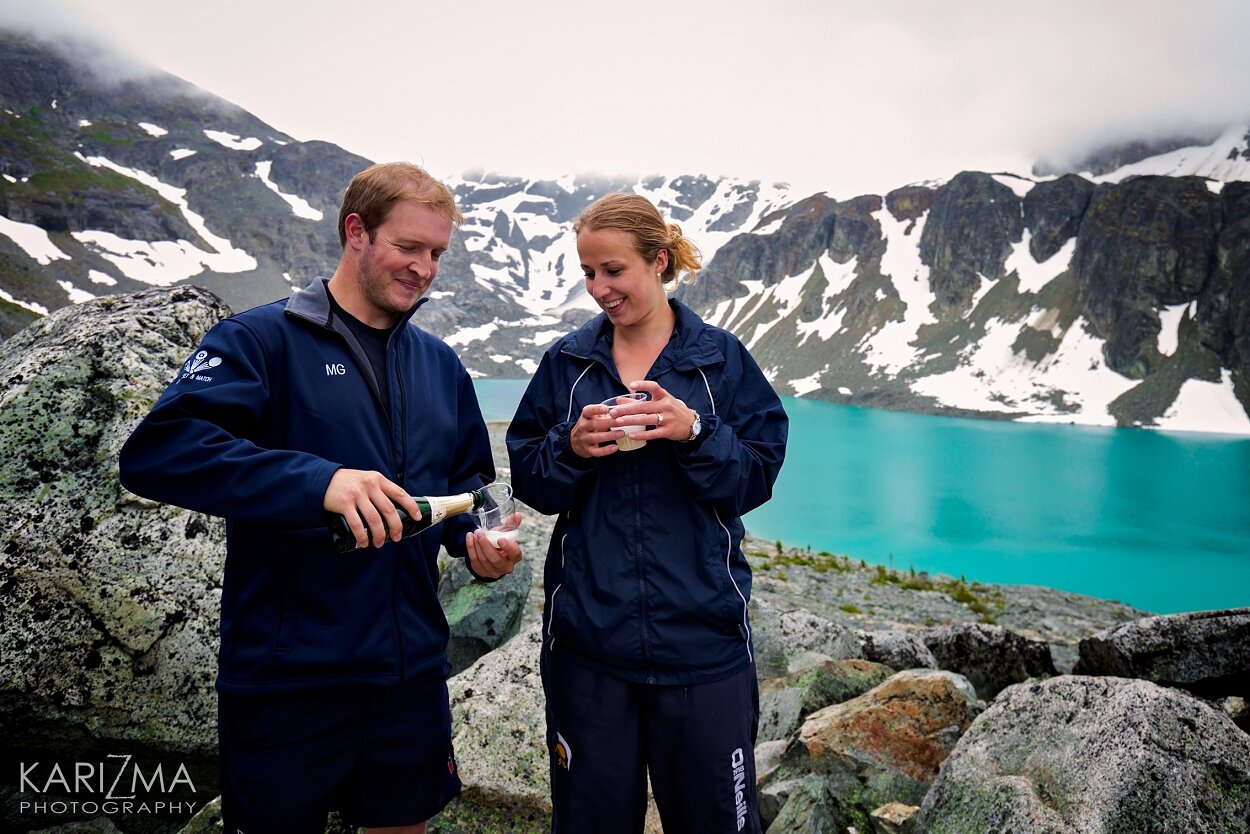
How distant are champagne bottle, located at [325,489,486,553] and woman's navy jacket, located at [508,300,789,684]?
0.33 metres

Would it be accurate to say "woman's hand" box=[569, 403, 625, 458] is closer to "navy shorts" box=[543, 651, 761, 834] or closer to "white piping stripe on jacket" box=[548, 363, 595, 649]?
"white piping stripe on jacket" box=[548, 363, 595, 649]

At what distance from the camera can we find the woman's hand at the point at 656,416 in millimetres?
2619

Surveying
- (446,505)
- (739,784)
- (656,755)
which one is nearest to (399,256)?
(446,505)

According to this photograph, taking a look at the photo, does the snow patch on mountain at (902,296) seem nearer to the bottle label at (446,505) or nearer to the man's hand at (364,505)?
the bottle label at (446,505)

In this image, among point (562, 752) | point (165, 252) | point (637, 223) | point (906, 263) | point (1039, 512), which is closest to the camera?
point (562, 752)

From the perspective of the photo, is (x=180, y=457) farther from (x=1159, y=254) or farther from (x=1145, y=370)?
(x=1159, y=254)

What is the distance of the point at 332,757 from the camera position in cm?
255

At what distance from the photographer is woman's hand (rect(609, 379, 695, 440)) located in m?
2.62

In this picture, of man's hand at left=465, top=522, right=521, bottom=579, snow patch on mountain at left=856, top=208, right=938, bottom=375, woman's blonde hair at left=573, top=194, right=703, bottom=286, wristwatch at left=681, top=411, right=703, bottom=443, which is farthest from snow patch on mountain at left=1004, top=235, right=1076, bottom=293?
man's hand at left=465, top=522, right=521, bottom=579

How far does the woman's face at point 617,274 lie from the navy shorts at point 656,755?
159 centimetres

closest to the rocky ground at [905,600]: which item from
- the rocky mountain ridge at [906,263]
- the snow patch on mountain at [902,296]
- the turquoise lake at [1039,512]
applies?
the turquoise lake at [1039,512]

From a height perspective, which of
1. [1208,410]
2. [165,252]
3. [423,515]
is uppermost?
[165,252]

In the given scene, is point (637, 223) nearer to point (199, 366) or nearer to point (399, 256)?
point (399, 256)

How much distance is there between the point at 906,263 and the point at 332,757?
159 metres
